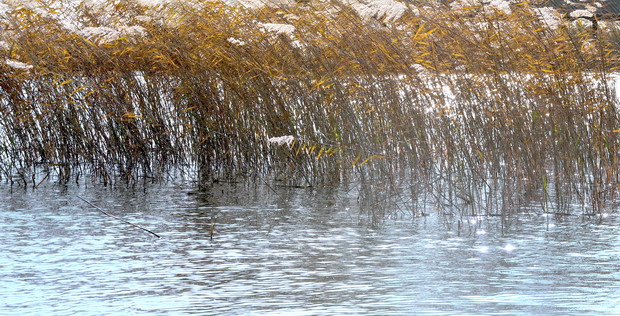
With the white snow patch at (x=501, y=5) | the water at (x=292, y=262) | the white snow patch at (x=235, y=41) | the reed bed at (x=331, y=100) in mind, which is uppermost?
the white snow patch at (x=501, y=5)

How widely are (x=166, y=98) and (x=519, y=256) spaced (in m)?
3.60

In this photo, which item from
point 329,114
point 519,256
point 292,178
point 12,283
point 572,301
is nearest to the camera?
point 572,301

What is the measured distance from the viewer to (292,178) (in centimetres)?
699

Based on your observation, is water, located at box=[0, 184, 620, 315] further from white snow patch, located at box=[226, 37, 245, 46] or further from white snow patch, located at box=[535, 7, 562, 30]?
white snow patch, located at box=[535, 7, 562, 30]

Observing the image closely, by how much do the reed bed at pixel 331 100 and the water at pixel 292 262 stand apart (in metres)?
0.44

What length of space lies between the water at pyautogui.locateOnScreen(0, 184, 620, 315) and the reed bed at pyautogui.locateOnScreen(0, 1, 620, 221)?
438 millimetres

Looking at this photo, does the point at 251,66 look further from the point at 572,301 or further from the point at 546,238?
the point at 572,301

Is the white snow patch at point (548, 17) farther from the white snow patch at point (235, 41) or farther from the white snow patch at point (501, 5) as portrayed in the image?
the white snow patch at point (235, 41)

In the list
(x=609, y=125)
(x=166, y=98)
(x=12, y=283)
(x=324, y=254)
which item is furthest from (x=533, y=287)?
(x=166, y=98)

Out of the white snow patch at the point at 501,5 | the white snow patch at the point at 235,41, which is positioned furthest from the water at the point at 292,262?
the white snow patch at the point at 501,5

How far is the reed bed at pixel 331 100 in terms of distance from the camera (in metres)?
5.73

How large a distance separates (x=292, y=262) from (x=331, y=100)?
2.18 m

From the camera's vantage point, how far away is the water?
3514 millimetres

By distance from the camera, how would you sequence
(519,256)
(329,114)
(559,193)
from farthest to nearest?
(329,114) < (559,193) < (519,256)
